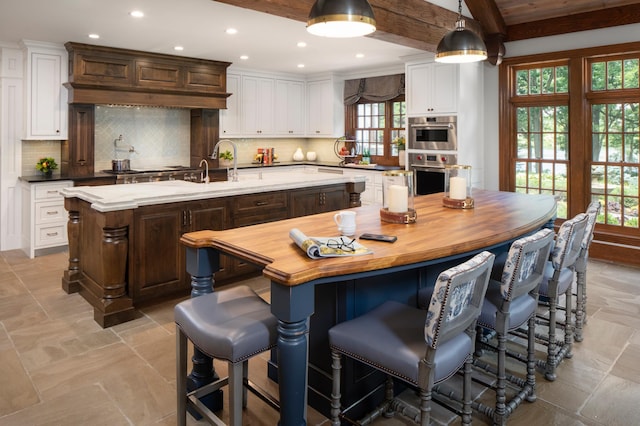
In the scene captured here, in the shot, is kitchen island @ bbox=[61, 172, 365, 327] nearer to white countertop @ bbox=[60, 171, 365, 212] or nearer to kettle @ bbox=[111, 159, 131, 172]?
white countertop @ bbox=[60, 171, 365, 212]

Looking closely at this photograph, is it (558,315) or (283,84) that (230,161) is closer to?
(283,84)

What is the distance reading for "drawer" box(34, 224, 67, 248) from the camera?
18.8ft

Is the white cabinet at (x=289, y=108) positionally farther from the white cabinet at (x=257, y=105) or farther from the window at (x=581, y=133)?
the window at (x=581, y=133)

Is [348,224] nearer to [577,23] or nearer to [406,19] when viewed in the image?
[406,19]

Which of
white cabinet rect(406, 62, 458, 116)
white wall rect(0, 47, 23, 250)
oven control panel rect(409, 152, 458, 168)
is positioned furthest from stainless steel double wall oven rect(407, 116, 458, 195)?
white wall rect(0, 47, 23, 250)

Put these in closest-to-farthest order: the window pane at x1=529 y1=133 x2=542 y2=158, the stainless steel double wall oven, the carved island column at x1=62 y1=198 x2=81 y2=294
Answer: the carved island column at x1=62 y1=198 x2=81 y2=294 < the window pane at x1=529 y1=133 x2=542 y2=158 < the stainless steel double wall oven

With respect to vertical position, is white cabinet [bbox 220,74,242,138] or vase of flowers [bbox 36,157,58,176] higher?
white cabinet [bbox 220,74,242,138]

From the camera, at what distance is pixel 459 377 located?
2.77 m

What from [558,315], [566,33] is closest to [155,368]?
[558,315]

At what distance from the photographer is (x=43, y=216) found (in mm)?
5738

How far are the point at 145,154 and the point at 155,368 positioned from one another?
496 centimetres

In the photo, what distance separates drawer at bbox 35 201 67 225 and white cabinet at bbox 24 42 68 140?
86 centimetres

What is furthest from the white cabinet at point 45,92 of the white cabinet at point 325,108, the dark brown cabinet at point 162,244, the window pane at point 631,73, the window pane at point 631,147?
the window pane at point 631,147

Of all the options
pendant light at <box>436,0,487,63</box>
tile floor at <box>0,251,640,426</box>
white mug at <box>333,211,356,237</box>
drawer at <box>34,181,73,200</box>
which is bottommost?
tile floor at <box>0,251,640,426</box>
